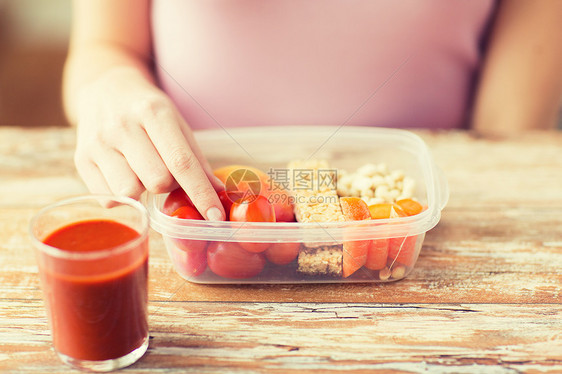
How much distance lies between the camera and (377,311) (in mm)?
650

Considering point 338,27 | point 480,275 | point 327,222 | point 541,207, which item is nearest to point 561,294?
point 480,275

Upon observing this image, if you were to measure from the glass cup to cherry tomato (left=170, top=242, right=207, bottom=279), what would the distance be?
11 centimetres

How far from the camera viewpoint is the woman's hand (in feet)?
2.21

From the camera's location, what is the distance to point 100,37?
111 centimetres

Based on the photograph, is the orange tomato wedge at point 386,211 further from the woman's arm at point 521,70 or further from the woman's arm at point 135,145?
the woman's arm at point 521,70

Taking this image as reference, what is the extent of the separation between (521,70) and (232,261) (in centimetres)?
84

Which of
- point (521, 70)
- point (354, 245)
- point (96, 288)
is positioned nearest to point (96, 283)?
point (96, 288)

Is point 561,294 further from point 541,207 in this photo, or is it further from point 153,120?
point 153,120

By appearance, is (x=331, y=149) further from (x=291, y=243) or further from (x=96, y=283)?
(x=96, y=283)

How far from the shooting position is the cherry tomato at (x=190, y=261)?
26.3 inches

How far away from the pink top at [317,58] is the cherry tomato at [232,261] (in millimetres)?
534

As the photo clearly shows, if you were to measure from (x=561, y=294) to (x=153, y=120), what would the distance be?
1.94 ft

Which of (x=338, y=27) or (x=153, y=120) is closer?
(x=153, y=120)

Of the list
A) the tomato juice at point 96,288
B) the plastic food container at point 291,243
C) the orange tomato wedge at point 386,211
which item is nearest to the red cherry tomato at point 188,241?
the plastic food container at point 291,243
